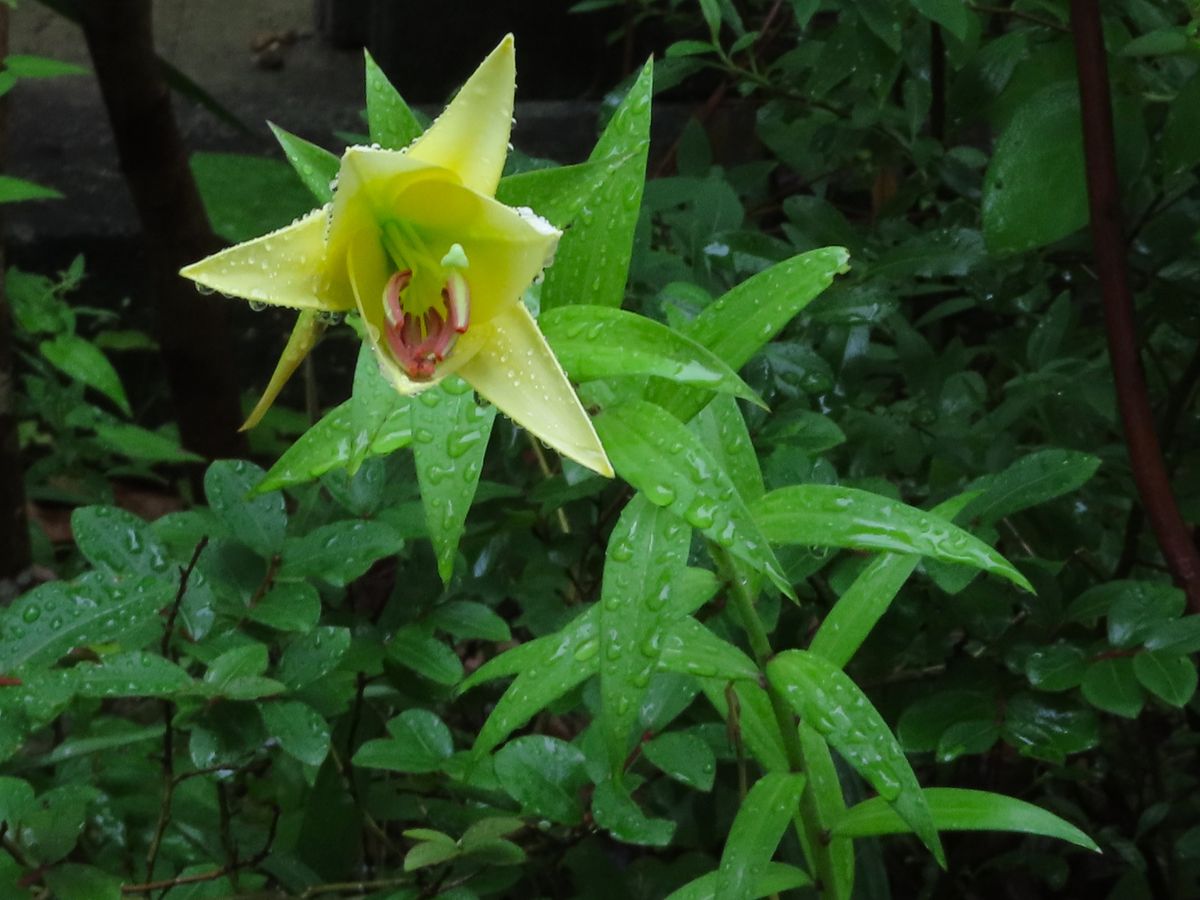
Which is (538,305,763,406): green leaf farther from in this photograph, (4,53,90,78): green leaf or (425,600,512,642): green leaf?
(4,53,90,78): green leaf

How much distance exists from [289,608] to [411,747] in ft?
0.36

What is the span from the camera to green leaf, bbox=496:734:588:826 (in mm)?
662

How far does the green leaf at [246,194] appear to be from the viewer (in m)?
1.42

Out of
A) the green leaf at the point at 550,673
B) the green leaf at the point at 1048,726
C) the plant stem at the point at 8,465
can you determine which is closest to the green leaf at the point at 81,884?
the green leaf at the point at 550,673

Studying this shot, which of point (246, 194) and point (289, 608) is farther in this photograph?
point (246, 194)

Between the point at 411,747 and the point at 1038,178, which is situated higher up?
the point at 1038,178

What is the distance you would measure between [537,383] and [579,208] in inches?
3.5

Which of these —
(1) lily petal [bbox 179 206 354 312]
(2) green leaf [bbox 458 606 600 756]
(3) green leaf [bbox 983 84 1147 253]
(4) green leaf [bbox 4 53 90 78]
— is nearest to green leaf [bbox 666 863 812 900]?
(2) green leaf [bbox 458 606 600 756]

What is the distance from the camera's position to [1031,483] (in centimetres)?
70

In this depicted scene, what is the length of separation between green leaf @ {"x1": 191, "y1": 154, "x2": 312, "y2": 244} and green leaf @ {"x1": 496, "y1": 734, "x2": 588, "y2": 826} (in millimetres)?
864

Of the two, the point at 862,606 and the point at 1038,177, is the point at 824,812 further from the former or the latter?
the point at 1038,177

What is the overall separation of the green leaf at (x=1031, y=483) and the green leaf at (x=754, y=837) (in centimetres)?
23

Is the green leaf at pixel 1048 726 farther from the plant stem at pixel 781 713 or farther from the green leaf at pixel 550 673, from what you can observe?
the green leaf at pixel 550 673

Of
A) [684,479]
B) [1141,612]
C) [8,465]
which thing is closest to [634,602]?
[684,479]
